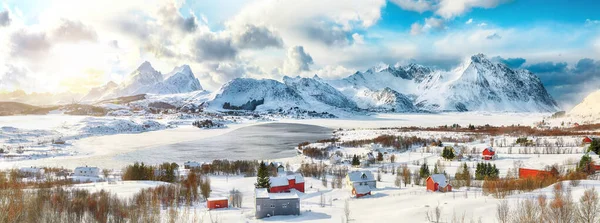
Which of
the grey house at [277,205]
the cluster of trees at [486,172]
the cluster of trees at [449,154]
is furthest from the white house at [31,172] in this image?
the cluster of trees at [449,154]

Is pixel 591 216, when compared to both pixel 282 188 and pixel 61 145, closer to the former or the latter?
pixel 282 188

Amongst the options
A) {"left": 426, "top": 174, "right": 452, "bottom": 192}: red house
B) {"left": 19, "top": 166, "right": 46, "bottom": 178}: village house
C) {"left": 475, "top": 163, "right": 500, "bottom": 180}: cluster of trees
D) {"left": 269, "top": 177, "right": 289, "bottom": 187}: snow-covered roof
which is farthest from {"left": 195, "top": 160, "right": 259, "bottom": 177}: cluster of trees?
{"left": 475, "top": 163, "right": 500, "bottom": 180}: cluster of trees

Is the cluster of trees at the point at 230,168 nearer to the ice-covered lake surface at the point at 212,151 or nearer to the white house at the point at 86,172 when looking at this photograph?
the ice-covered lake surface at the point at 212,151

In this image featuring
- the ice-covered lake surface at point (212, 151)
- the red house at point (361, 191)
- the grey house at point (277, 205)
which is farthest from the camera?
the ice-covered lake surface at point (212, 151)

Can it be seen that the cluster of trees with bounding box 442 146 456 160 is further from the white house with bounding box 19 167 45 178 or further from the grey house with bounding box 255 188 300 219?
the white house with bounding box 19 167 45 178

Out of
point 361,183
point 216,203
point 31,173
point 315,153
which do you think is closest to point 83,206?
point 216,203

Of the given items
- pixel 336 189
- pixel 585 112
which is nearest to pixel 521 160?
pixel 336 189

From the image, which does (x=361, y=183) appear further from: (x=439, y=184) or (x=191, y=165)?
(x=191, y=165)
